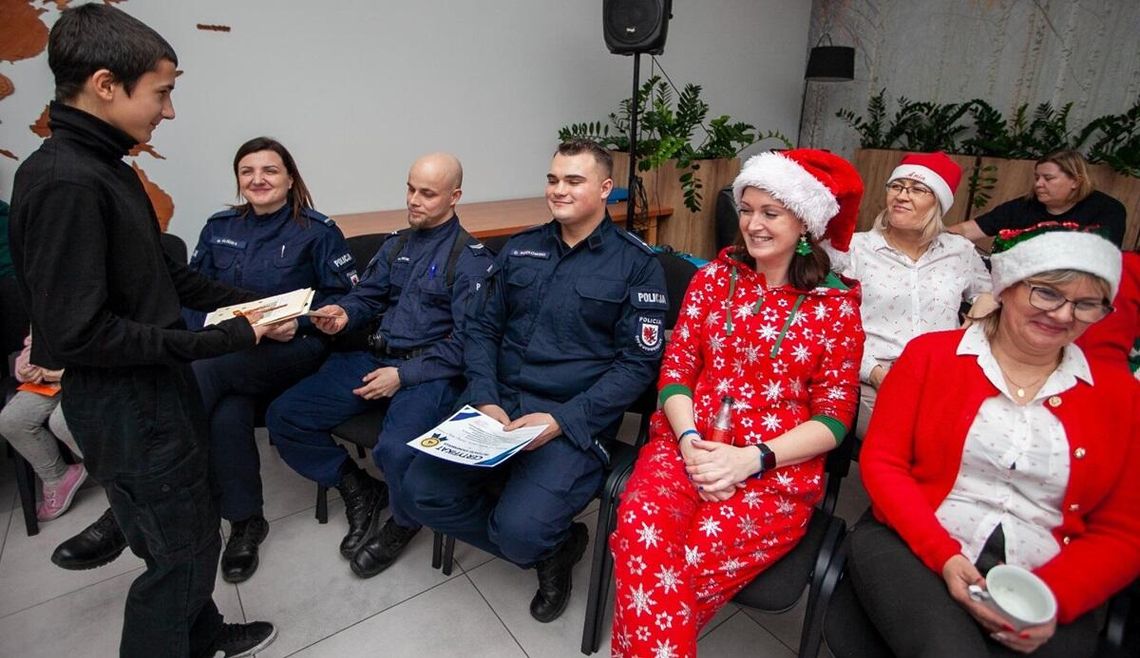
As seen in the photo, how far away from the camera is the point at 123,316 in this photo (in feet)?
3.98

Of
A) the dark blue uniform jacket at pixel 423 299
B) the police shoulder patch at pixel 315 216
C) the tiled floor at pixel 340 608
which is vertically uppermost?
the police shoulder patch at pixel 315 216

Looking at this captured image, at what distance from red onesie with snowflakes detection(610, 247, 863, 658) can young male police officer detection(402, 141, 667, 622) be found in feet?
0.50

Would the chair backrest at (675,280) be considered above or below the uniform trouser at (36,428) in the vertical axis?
above

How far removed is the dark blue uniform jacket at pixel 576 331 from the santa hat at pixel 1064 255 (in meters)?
0.87

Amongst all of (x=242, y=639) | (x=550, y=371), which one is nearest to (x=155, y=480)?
(x=242, y=639)

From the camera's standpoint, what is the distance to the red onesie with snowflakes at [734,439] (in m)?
1.31

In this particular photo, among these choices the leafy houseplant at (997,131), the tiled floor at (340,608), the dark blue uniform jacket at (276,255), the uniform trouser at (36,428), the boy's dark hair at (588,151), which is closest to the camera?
the tiled floor at (340,608)

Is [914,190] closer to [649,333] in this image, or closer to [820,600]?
[649,333]

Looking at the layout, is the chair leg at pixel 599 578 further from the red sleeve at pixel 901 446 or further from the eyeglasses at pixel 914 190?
the eyeglasses at pixel 914 190

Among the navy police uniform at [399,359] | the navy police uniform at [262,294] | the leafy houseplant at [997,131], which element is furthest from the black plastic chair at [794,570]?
the leafy houseplant at [997,131]

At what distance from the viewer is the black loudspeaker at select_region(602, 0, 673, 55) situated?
3062mm

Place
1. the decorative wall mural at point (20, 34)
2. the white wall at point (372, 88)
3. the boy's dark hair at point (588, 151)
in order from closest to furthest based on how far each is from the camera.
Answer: the boy's dark hair at point (588, 151) → the decorative wall mural at point (20, 34) → the white wall at point (372, 88)

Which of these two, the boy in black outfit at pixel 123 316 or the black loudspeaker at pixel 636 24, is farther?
the black loudspeaker at pixel 636 24

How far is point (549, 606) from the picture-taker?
1.78m
